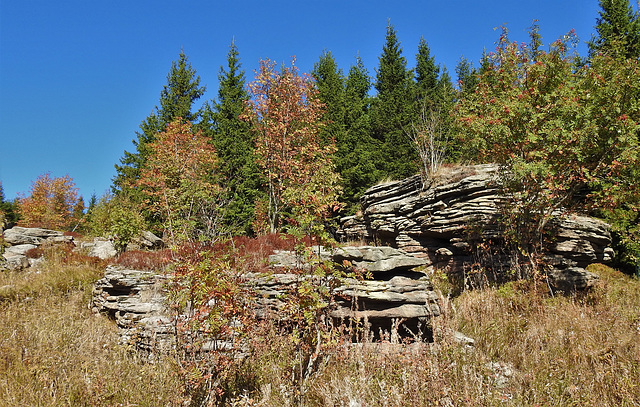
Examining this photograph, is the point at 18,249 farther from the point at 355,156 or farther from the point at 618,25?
the point at 618,25

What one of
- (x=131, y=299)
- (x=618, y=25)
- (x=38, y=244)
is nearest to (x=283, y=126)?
(x=131, y=299)

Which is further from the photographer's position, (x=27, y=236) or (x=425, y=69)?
(x=425, y=69)

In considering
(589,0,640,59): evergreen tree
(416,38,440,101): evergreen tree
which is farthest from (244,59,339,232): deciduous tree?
(589,0,640,59): evergreen tree

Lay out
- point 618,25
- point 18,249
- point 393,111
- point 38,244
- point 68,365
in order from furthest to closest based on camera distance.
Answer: point 393,111 → point 618,25 → point 38,244 → point 18,249 → point 68,365

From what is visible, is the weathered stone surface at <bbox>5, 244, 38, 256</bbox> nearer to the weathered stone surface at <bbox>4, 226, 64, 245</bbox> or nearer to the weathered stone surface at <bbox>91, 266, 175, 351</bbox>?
the weathered stone surface at <bbox>4, 226, 64, 245</bbox>

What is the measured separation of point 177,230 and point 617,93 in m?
8.96

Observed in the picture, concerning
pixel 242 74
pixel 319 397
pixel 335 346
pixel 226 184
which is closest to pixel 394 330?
pixel 335 346

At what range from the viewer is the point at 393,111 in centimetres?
2105

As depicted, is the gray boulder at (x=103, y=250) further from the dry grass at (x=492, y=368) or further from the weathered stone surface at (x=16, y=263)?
the dry grass at (x=492, y=368)

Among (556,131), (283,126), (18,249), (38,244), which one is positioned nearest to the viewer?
(556,131)

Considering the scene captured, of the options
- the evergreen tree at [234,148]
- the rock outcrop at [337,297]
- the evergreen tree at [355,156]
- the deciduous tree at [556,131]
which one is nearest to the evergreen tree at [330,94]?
the evergreen tree at [355,156]

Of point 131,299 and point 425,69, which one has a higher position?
point 425,69

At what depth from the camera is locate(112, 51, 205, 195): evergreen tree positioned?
21.3 metres

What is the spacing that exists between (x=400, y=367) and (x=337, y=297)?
197 cm
